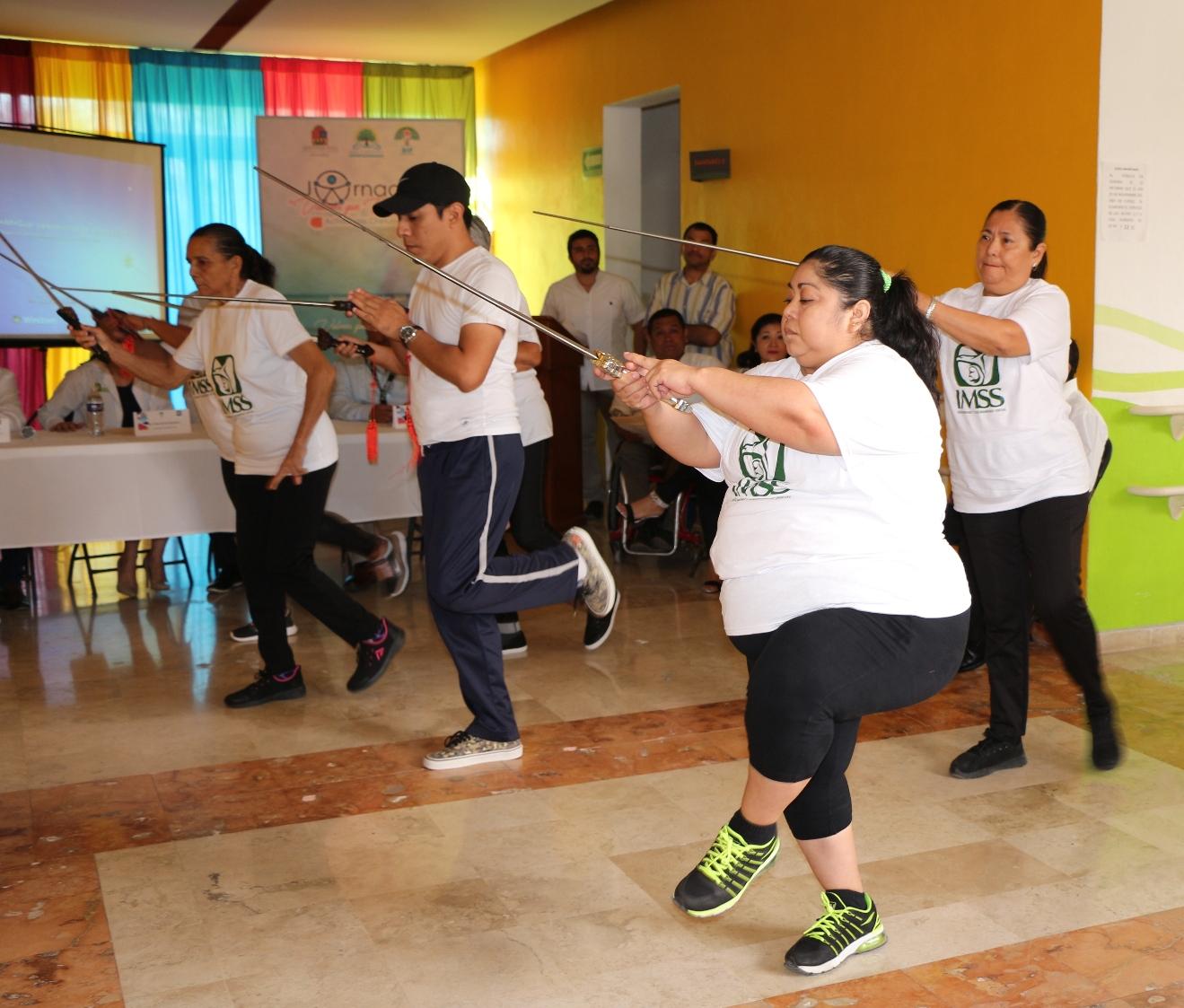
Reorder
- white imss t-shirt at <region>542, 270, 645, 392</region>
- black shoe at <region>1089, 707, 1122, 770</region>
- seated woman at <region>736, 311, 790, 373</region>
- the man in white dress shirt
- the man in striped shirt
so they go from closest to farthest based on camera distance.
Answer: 1. black shoe at <region>1089, 707, 1122, 770</region>
2. seated woman at <region>736, 311, 790, 373</region>
3. the man in striped shirt
4. the man in white dress shirt
5. white imss t-shirt at <region>542, 270, 645, 392</region>

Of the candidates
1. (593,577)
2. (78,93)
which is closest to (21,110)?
(78,93)

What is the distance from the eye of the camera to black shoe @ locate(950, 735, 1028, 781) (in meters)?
3.36

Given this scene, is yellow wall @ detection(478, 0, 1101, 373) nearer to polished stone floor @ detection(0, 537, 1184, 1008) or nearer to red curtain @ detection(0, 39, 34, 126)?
polished stone floor @ detection(0, 537, 1184, 1008)

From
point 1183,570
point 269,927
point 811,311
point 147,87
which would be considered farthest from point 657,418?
point 147,87

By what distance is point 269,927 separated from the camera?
2561 mm

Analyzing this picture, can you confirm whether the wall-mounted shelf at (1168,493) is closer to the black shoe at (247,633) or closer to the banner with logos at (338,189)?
the black shoe at (247,633)

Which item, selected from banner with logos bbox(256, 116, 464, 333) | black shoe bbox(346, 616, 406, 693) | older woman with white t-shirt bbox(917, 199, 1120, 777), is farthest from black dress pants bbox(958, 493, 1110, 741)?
banner with logos bbox(256, 116, 464, 333)

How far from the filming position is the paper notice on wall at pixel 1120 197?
15.0ft

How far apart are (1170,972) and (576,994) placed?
1.08 meters

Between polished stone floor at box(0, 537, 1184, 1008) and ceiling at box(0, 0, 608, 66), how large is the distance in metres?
5.27

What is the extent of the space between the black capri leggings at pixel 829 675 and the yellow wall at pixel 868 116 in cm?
284

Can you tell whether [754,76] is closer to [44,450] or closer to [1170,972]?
[44,450]

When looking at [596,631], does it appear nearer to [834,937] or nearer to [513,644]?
[513,644]

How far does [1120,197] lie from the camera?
4582 mm
